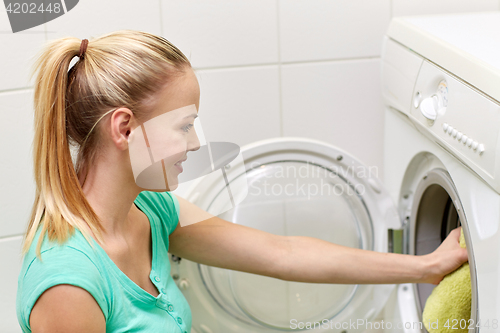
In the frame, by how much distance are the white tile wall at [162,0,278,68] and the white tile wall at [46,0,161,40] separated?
0.03 metres

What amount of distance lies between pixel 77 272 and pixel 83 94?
249mm

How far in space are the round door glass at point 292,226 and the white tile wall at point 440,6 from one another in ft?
1.48

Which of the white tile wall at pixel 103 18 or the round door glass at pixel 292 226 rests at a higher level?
the white tile wall at pixel 103 18

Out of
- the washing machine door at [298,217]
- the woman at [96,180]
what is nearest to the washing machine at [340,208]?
the washing machine door at [298,217]

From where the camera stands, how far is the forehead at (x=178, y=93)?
674mm

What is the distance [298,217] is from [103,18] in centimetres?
61

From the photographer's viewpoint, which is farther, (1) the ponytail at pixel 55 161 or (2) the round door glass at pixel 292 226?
(2) the round door glass at pixel 292 226

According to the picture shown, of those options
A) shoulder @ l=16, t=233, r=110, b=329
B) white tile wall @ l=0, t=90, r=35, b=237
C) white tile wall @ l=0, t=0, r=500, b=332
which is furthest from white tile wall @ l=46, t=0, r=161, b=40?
shoulder @ l=16, t=233, r=110, b=329

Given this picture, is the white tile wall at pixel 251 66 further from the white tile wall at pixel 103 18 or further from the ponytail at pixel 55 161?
the ponytail at pixel 55 161

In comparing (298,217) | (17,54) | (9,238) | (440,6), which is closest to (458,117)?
(298,217)

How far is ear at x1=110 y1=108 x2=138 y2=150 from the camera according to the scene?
0.65 metres

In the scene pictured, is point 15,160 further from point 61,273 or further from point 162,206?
point 61,273

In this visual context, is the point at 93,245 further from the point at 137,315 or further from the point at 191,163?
the point at 191,163

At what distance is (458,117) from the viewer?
0.75 metres
